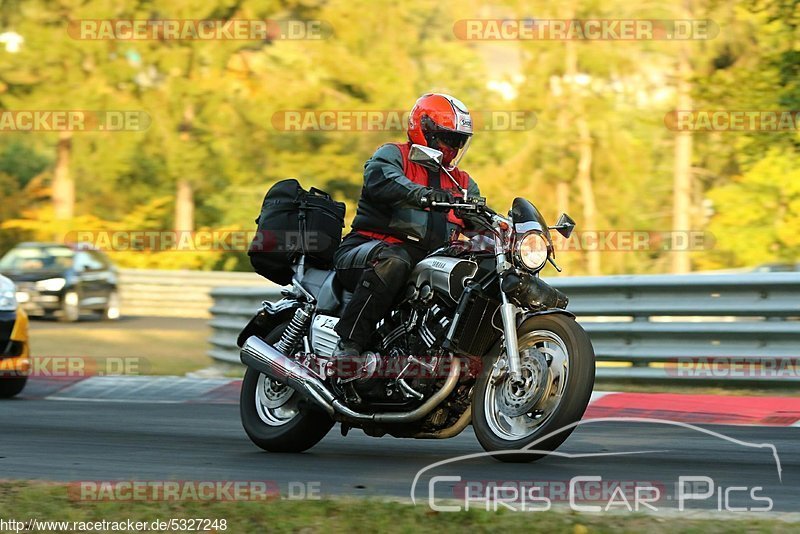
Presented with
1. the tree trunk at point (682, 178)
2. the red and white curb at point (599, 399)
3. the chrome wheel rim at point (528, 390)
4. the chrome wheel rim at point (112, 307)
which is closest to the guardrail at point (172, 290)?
the chrome wheel rim at point (112, 307)

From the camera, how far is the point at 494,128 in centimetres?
3791

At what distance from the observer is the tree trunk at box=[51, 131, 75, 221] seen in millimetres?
37000

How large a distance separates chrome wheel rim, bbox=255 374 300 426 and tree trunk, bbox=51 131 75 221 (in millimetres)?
29675

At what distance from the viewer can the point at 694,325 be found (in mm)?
11188

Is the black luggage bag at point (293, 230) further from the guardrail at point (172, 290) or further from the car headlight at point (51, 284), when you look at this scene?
the guardrail at point (172, 290)

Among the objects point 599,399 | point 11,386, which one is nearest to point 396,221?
point 599,399

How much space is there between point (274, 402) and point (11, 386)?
4.86 meters

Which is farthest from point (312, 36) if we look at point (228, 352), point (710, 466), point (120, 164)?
point (710, 466)

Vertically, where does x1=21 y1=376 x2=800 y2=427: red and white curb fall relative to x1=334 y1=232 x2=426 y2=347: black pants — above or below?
below

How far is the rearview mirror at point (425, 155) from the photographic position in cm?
693

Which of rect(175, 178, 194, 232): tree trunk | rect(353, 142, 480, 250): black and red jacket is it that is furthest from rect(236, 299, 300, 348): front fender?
rect(175, 178, 194, 232): tree trunk

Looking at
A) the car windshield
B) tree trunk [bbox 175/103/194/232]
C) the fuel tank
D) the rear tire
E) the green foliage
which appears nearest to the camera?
the fuel tank

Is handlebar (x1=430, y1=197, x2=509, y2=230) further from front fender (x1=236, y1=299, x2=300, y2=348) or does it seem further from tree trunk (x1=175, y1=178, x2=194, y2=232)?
tree trunk (x1=175, y1=178, x2=194, y2=232)

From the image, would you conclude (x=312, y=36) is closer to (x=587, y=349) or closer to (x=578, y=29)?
(x=578, y=29)
